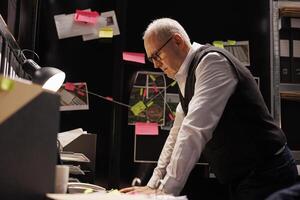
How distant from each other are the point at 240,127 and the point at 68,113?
1.58 meters

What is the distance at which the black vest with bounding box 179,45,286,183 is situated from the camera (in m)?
1.64

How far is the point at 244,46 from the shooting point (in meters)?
3.05

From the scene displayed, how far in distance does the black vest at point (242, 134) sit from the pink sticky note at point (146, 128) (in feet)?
3.97

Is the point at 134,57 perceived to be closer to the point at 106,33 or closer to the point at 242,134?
the point at 106,33

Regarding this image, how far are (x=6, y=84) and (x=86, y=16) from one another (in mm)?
2218

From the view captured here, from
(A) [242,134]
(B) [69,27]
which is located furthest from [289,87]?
(B) [69,27]

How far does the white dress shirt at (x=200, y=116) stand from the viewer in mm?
1458

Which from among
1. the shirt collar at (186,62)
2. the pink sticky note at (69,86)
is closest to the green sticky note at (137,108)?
the pink sticky note at (69,86)

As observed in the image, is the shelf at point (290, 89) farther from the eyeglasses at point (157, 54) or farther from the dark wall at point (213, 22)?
the eyeglasses at point (157, 54)

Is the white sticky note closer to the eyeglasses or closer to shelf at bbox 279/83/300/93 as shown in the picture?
shelf at bbox 279/83/300/93

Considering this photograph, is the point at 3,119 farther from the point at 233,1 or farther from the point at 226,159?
the point at 233,1

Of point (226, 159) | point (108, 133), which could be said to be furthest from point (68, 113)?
point (226, 159)

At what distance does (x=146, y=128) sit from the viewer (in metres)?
2.94

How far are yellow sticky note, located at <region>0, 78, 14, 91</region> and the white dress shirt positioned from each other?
71 cm
